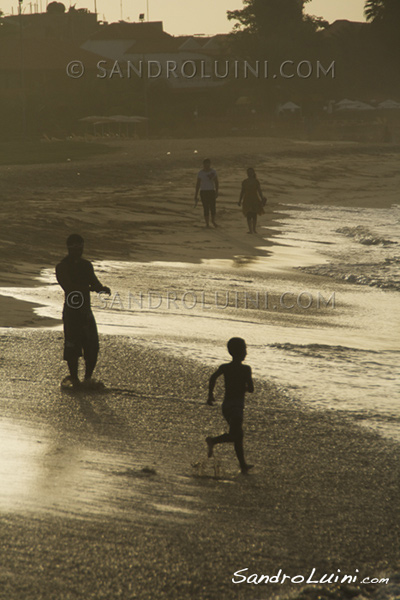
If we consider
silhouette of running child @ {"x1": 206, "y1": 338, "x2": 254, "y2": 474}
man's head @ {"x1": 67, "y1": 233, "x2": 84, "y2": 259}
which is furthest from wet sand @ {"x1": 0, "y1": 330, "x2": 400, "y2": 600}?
man's head @ {"x1": 67, "y1": 233, "x2": 84, "y2": 259}

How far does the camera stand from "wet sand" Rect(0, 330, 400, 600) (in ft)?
13.6

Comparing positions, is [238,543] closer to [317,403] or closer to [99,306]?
[317,403]

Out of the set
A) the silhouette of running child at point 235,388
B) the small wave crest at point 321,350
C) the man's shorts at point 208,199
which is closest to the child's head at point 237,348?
the silhouette of running child at point 235,388

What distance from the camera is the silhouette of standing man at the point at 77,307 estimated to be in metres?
7.01

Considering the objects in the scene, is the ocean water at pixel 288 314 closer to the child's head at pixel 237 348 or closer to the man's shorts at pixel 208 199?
the child's head at pixel 237 348

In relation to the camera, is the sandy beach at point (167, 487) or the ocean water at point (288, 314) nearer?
the sandy beach at point (167, 487)

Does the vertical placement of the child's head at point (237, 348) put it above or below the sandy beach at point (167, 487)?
above

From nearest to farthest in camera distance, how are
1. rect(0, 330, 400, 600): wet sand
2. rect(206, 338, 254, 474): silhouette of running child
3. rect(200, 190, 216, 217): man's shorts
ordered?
1. rect(0, 330, 400, 600): wet sand
2. rect(206, 338, 254, 474): silhouette of running child
3. rect(200, 190, 216, 217): man's shorts

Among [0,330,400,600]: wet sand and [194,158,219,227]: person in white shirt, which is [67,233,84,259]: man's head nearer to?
[0,330,400,600]: wet sand

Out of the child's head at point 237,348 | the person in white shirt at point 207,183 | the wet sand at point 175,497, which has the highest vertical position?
the person in white shirt at point 207,183

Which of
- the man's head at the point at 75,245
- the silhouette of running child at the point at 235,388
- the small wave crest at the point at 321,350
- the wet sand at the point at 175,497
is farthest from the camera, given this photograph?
the small wave crest at the point at 321,350

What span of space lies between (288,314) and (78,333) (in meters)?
4.53

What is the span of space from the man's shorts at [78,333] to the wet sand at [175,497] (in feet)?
1.24

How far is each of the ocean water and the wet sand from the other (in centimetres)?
73
